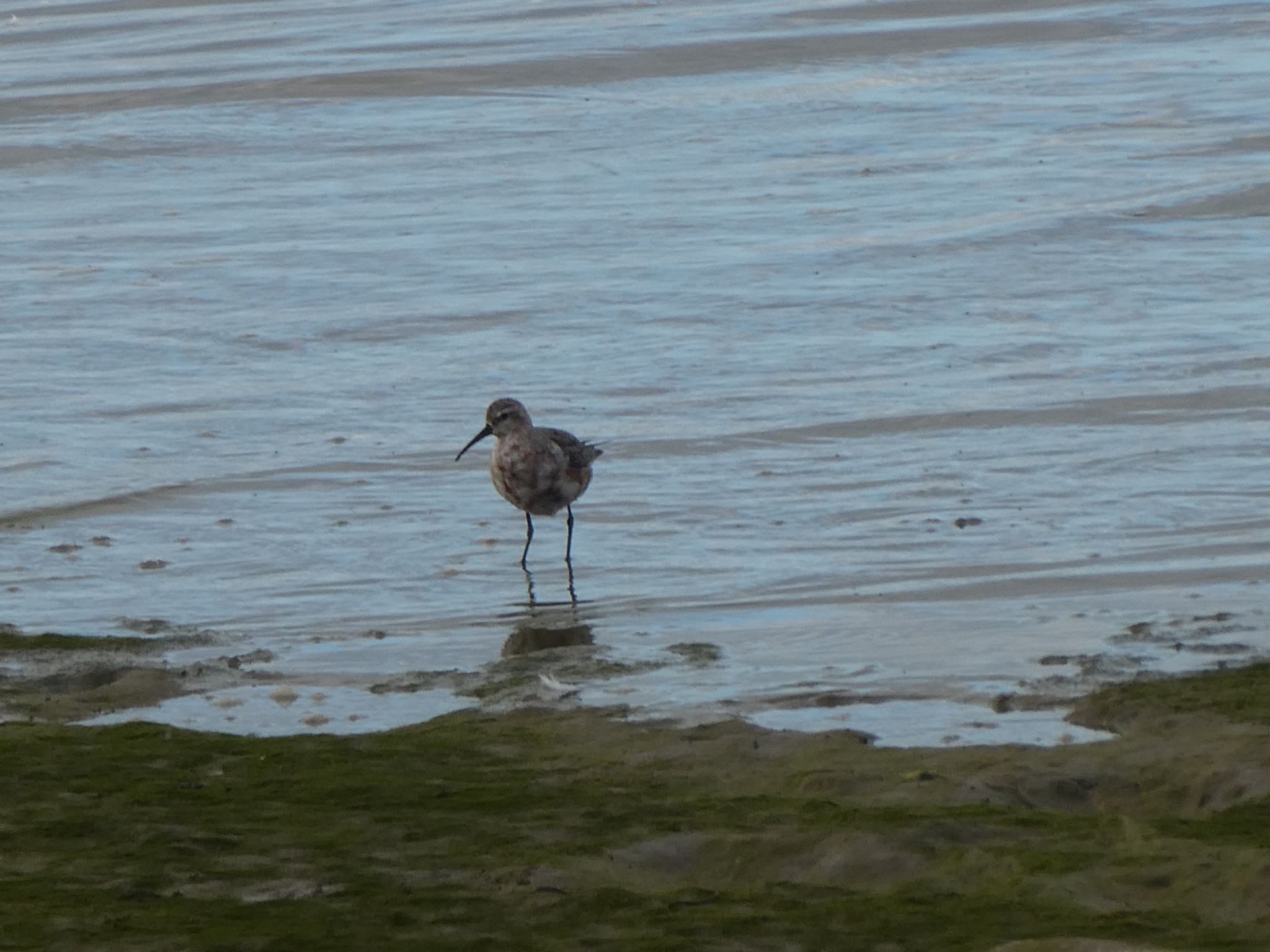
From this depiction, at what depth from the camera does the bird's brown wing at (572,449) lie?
948cm

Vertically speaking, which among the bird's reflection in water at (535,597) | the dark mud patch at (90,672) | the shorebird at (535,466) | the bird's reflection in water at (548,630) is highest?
the shorebird at (535,466)

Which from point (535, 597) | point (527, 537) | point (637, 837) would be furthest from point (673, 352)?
point (637, 837)

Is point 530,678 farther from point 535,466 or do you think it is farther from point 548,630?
point 535,466

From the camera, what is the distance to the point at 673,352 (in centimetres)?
1269

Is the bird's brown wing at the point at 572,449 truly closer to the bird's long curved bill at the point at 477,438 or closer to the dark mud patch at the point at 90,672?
the bird's long curved bill at the point at 477,438

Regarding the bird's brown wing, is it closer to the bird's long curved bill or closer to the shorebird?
the shorebird

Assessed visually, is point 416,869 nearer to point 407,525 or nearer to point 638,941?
point 638,941

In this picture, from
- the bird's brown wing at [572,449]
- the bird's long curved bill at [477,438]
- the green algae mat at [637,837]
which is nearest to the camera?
the green algae mat at [637,837]

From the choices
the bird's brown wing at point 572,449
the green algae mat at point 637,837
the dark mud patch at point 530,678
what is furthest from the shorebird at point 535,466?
the green algae mat at point 637,837

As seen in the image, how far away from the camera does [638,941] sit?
4633mm

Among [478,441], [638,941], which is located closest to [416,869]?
[638,941]

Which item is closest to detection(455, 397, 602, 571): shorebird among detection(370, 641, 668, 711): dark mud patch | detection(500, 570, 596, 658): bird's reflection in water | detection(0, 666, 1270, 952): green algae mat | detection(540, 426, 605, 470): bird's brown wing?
detection(540, 426, 605, 470): bird's brown wing

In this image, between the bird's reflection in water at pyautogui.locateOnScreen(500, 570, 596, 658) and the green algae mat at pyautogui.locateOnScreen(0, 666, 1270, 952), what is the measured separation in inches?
48.2

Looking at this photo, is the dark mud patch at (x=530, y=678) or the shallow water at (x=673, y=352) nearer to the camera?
the dark mud patch at (x=530, y=678)
